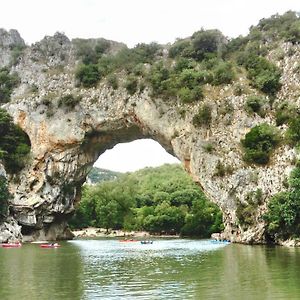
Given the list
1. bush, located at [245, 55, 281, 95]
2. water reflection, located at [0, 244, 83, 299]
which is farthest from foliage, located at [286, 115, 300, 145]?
water reflection, located at [0, 244, 83, 299]

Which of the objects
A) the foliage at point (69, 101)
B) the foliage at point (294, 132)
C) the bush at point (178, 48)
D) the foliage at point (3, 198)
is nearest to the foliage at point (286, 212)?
the foliage at point (294, 132)

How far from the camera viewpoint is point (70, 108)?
57.1 metres

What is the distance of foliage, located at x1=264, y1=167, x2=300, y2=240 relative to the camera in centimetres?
4000

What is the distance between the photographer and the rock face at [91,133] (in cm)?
4922

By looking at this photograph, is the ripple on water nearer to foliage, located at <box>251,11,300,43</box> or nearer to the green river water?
the green river water

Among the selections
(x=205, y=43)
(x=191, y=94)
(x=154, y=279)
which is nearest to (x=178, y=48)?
(x=205, y=43)

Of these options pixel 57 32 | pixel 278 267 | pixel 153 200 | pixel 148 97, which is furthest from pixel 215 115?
pixel 153 200

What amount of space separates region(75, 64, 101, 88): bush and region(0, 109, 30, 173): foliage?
881cm

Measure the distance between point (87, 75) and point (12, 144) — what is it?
1132 centimetres

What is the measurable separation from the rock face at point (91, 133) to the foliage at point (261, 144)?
2.73 feet

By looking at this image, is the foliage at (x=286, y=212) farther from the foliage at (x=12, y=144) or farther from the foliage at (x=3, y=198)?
the foliage at (x=12, y=144)

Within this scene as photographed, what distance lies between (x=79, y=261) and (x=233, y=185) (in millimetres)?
22037

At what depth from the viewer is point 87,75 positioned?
2297 inches

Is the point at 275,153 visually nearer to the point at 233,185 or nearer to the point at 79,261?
the point at 233,185
